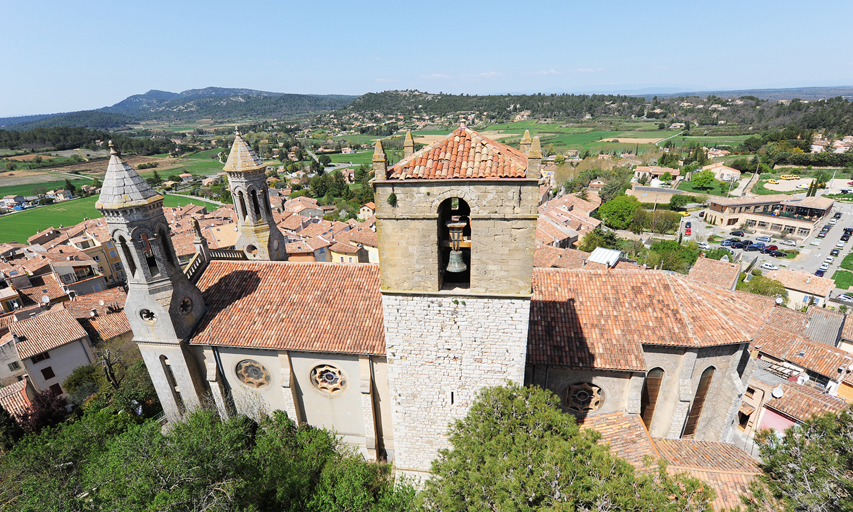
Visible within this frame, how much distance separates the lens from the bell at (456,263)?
13.1m

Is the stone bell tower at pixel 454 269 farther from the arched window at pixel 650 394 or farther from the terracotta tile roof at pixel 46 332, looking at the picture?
the terracotta tile roof at pixel 46 332

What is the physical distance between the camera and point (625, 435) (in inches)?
612

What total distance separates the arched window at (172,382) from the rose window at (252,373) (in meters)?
3.58

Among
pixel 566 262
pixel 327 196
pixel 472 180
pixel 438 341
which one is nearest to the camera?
Answer: pixel 472 180

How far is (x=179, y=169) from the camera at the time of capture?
177875 mm

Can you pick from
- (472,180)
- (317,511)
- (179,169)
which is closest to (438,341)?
(472,180)

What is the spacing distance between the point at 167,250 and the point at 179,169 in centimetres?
19195

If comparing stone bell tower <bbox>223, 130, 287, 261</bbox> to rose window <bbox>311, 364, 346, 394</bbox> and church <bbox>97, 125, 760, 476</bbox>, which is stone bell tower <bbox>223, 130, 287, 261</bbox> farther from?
rose window <bbox>311, 364, 346, 394</bbox>

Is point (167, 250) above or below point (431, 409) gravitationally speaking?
above

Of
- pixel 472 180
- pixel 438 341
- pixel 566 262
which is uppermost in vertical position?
pixel 472 180

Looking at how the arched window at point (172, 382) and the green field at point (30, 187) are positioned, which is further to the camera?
the green field at point (30, 187)

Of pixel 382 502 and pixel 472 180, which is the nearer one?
pixel 472 180

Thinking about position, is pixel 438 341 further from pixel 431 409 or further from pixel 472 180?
pixel 472 180

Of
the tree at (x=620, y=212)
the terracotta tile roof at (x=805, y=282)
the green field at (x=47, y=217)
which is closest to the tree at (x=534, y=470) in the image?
the terracotta tile roof at (x=805, y=282)
